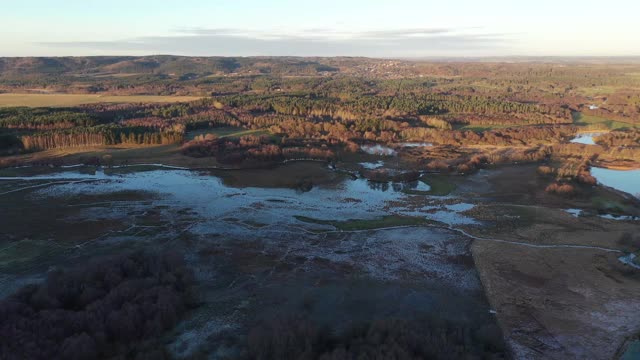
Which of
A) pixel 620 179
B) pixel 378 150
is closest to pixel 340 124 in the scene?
pixel 378 150

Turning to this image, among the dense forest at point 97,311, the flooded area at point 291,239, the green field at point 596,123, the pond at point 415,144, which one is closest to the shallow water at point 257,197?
the flooded area at point 291,239

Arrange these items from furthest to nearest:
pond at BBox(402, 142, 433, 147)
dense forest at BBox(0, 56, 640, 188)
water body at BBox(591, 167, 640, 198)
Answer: pond at BBox(402, 142, 433, 147) → dense forest at BBox(0, 56, 640, 188) → water body at BBox(591, 167, 640, 198)

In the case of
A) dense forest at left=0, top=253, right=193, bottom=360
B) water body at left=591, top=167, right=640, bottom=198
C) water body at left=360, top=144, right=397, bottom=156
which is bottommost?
water body at left=591, top=167, right=640, bottom=198

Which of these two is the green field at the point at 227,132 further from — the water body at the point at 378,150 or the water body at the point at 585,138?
the water body at the point at 585,138

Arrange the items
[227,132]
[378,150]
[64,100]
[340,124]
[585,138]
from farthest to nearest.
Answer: [64,100] < [340,124] < [227,132] < [585,138] < [378,150]

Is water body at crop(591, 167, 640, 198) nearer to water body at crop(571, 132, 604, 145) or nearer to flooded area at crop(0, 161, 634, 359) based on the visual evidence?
flooded area at crop(0, 161, 634, 359)

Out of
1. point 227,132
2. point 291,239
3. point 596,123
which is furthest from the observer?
point 596,123

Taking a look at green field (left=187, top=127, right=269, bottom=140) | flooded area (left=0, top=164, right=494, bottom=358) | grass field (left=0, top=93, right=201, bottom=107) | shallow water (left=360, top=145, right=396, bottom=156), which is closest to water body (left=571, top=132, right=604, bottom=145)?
shallow water (left=360, top=145, right=396, bottom=156)

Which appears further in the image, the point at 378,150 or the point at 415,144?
the point at 415,144

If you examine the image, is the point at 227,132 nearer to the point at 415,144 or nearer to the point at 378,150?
the point at 378,150
